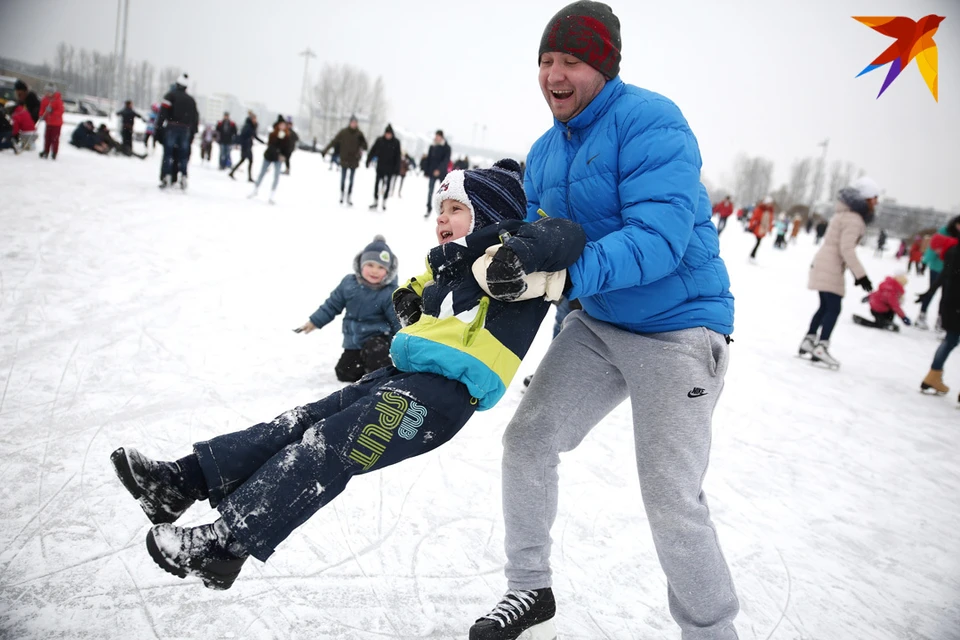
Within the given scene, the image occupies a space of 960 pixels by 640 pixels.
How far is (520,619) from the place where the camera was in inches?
71.6

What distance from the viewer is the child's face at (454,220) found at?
6.54ft

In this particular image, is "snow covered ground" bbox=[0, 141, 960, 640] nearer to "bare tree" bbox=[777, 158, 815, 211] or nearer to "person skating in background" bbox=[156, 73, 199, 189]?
"person skating in background" bbox=[156, 73, 199, 189]

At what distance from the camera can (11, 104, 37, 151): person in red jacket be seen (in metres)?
11.4

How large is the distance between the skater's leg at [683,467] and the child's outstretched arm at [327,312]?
2.57m

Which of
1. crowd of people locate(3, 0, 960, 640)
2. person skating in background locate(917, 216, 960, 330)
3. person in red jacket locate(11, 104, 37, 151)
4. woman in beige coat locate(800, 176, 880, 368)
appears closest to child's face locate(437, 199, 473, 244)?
crowd of people locate(3, 0, 960, 640)

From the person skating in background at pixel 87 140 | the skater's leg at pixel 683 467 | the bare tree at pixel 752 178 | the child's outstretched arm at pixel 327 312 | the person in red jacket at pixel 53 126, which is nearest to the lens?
the skater's leg at pixel 683 467

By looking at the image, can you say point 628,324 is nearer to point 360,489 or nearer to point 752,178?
point 360,489

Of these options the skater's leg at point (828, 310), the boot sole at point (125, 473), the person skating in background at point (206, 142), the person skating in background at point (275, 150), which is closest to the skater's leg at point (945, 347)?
the skater's leg at point (828, 310)

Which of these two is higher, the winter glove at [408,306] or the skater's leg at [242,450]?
the winter glove at [408,306]

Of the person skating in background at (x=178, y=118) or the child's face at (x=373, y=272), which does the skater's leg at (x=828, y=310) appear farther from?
the person skating in background at (x=178, y=118)

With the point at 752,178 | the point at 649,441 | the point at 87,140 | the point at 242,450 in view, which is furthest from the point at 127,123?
the point at 752,178

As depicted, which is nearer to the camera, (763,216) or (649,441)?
(649,441)

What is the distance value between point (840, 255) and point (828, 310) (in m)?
0.65

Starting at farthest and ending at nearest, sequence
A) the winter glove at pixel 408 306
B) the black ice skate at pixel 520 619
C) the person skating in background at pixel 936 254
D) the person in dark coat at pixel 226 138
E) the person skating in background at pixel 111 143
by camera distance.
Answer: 1. the person in dark coat at pixel 226 138
2. the person skating in background at pixel 111 143
3. the person skating in background at pixel 936 254
4. the winter glove at pixel 408 306
5. the black ice skate at pixel 520 619
